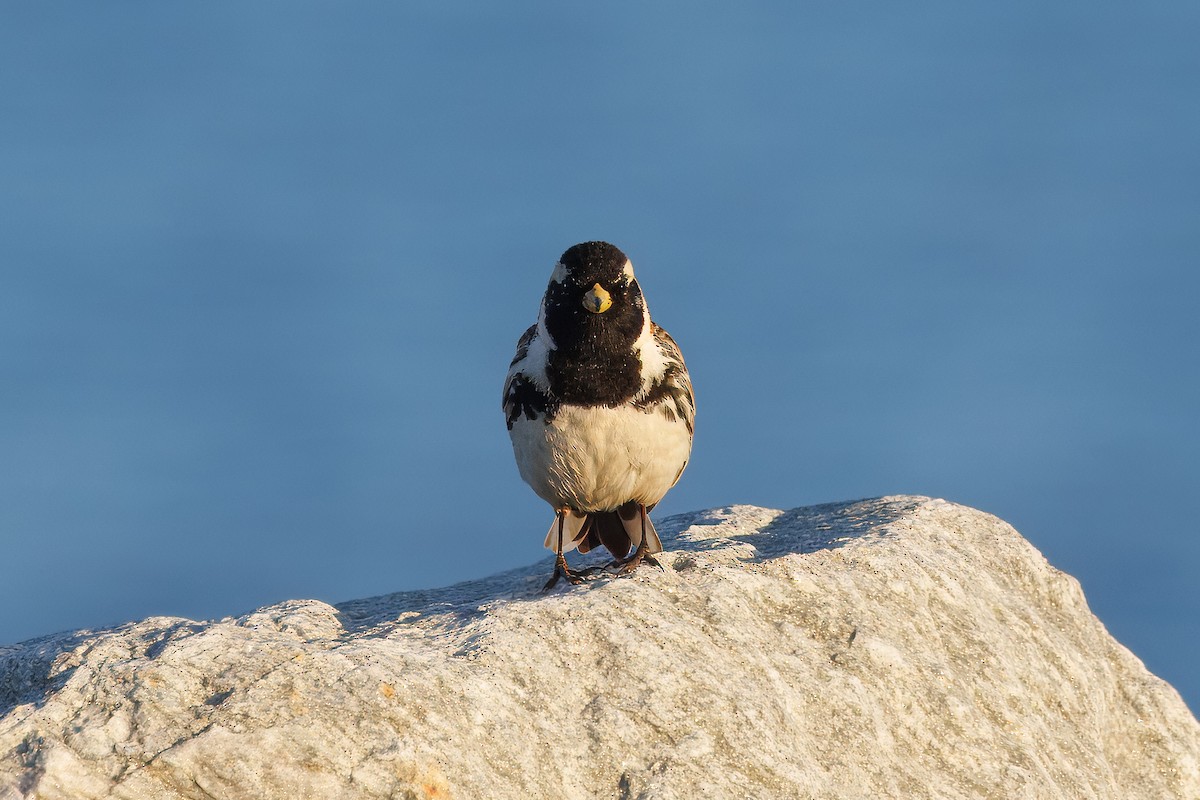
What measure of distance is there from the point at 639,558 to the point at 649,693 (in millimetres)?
2128

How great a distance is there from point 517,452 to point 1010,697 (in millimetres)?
3383

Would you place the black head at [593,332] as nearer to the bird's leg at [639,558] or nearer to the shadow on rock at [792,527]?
the bird's leg at [639,558]

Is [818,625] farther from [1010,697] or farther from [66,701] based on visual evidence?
[66,701]

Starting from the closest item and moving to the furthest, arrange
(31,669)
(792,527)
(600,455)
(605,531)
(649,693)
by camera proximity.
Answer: (649,693), (31,669), (600,455), (605,531), (792,527)

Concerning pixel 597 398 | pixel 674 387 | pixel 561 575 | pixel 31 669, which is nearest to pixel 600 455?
pixel 597 398

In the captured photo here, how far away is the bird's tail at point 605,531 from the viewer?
8.69m

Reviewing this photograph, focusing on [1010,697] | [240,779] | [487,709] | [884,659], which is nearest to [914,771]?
[884,659]

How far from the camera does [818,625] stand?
23.8 ft

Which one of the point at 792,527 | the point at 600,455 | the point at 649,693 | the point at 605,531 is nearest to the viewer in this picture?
the point at 649,693

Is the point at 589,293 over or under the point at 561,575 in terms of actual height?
over

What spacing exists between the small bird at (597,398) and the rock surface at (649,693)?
0.63 m

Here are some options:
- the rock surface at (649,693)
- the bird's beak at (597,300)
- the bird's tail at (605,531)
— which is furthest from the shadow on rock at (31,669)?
the bird's beak at (597,300)

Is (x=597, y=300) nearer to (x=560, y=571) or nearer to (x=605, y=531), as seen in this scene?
(x=560, y=571)

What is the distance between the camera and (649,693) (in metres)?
6.25
